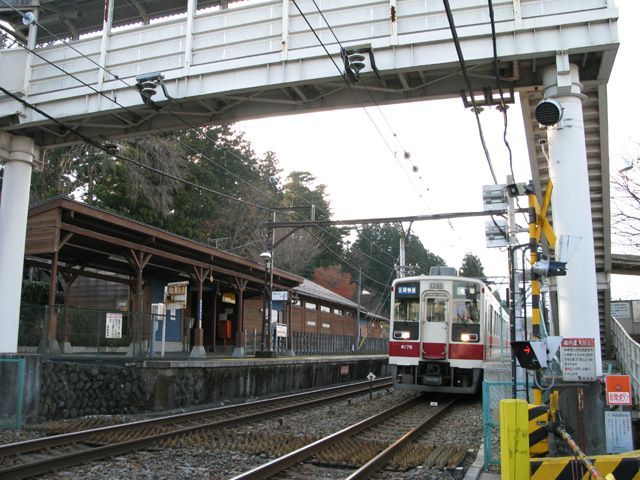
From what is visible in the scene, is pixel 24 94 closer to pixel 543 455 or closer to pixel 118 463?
pixel 118 463

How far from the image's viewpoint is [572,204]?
10102mm

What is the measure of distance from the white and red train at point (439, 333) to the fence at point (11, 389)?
915cm

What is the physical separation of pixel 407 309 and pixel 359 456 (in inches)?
322

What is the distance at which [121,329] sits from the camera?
47.4 feet

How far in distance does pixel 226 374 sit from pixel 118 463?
8520 mm

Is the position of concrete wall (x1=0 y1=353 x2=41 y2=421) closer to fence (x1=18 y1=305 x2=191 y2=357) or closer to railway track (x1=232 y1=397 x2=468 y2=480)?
fence (x1=18 y1=305 x2=191 y2=357)

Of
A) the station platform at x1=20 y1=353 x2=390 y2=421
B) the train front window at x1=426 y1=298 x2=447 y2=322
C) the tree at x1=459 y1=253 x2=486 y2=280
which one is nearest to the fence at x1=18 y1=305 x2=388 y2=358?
the station platform at x1=20 y1=353 x2=390 y2=421

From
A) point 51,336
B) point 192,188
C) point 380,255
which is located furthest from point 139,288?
point 380,255

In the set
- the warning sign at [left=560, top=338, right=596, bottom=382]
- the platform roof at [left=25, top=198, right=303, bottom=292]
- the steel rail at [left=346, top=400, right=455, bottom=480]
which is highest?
the platform roof at [left=25, top=198, right=303, bottom=292]

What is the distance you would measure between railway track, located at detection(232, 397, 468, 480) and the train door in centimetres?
458

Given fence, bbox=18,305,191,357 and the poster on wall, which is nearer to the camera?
fence, bbox=18,305,191,357

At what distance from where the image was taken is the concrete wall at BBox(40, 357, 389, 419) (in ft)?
40.7

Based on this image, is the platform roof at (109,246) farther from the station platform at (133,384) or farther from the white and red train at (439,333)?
the white and red train at (439,333)

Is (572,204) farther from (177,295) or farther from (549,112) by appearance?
(177,295)
